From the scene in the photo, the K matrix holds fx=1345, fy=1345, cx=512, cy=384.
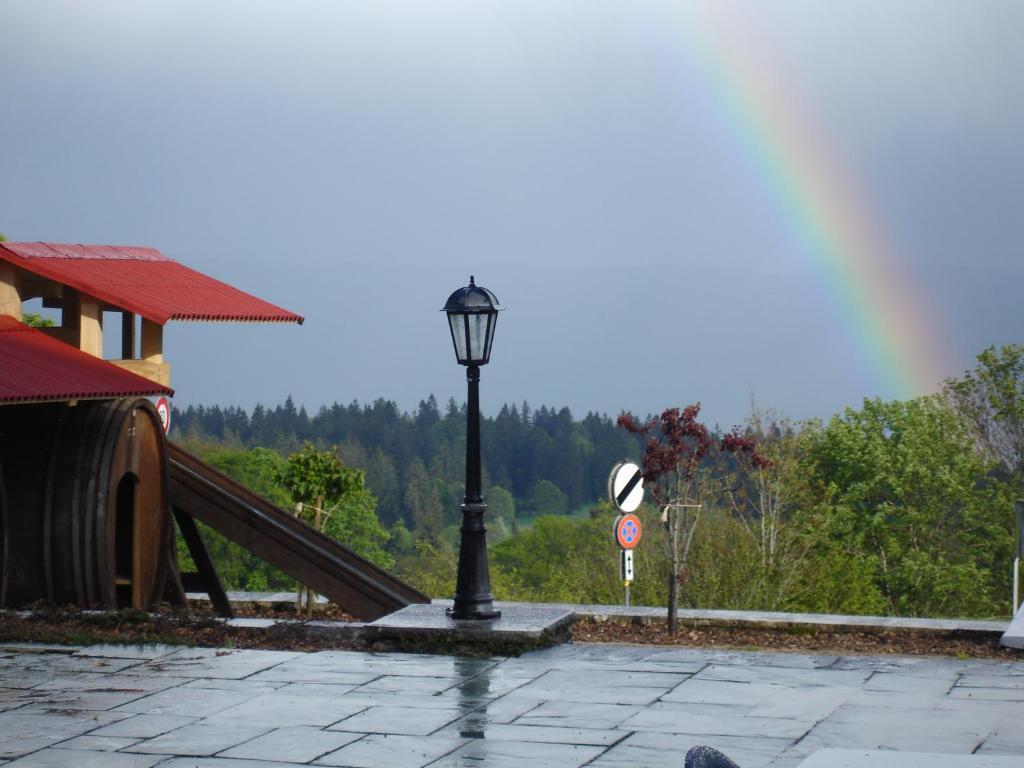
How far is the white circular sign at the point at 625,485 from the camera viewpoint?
14.8 meters

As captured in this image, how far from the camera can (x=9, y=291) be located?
14172mm

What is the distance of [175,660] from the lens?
905cm

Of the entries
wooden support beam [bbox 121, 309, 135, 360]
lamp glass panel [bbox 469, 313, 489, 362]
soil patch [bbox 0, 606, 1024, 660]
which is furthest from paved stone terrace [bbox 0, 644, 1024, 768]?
wooden support beam [bbox 121, 309, 135, 360]

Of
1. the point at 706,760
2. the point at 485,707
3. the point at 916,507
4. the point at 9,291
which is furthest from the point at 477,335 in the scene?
the point at 916,507

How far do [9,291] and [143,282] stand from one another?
5.52 feet

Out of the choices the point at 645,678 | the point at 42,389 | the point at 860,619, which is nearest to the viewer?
the point at 645,678

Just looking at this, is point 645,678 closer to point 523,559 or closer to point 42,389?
point 42,389

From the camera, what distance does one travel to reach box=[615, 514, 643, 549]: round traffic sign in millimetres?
15844

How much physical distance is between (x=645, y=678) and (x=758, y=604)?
1258cm

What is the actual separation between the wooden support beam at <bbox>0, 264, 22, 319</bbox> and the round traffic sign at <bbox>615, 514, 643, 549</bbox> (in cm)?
712

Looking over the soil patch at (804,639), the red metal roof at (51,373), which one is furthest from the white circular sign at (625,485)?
the red metal roof at (51,373)

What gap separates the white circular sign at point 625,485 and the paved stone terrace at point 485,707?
16.9 ft

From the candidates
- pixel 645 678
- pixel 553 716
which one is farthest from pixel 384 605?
pixel 553 716

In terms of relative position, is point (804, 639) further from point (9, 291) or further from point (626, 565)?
point (9, 291)
